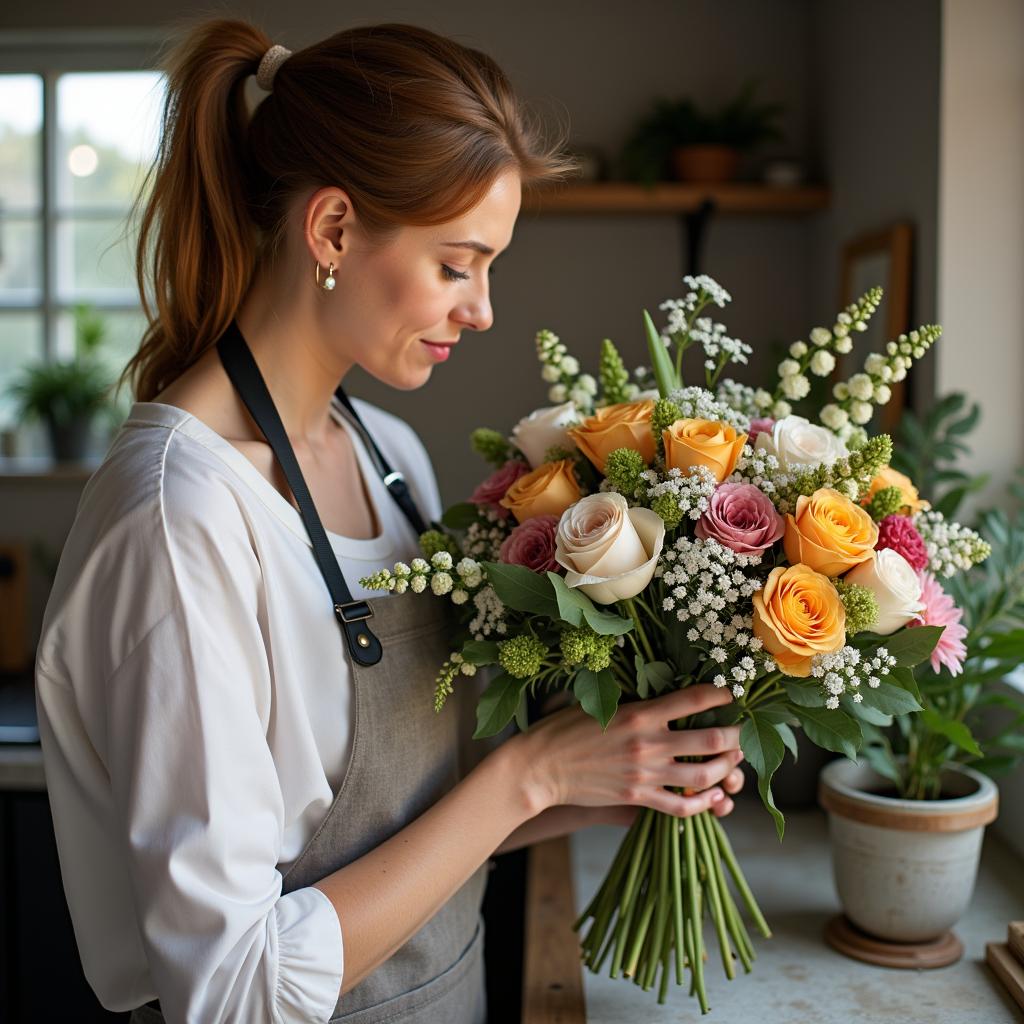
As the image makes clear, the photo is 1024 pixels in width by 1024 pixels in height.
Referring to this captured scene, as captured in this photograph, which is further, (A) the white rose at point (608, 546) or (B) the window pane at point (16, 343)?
(B) the window pane at point (16, 343)

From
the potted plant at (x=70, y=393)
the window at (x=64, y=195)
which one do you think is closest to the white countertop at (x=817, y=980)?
the potted plant at (x=70, y=393)

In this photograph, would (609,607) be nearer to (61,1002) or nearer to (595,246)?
(61,1002)

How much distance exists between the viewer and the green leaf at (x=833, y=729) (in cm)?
102

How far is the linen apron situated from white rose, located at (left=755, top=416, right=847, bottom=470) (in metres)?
0.40

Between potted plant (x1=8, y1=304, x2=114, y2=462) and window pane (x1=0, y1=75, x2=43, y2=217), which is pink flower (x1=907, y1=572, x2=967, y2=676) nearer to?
potted plant (x1=8, y1=304, x2=114, y2=462)

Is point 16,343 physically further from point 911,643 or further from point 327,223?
point 911,643

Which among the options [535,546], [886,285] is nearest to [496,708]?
[535,546]

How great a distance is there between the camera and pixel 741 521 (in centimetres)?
99

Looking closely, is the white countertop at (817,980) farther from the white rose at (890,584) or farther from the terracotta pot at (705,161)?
the terracotta pot at (705,161)

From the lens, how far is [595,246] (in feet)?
10.5

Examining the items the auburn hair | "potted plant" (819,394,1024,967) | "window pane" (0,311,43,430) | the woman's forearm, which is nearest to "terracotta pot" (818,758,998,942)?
"potted plant" (819,394,1024,967)

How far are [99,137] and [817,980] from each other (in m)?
3.19

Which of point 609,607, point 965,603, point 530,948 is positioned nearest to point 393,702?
point 609,607

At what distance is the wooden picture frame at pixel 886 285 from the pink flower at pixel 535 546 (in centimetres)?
119
